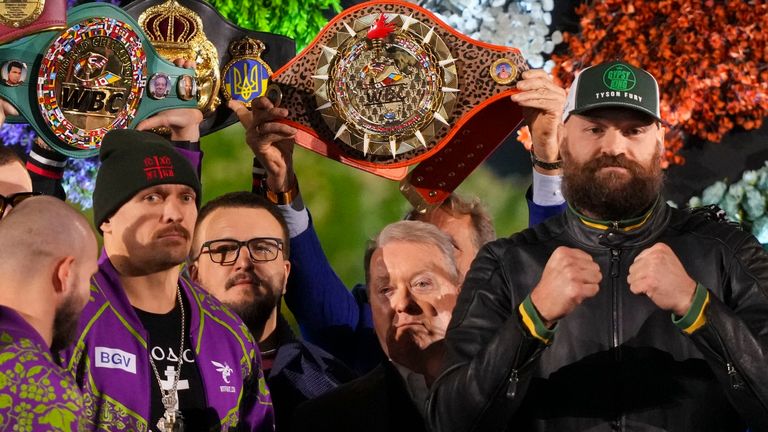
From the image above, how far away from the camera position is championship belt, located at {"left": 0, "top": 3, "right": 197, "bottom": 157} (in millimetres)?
4203

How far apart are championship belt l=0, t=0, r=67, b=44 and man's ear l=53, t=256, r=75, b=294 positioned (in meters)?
1.39

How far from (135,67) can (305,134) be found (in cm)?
66

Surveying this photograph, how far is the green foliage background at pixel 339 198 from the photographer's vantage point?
205 inches

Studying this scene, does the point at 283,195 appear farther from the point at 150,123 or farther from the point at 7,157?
the point at 7,157

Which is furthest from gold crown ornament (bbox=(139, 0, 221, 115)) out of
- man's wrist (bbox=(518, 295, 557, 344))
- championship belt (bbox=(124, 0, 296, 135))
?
man's wrist (bbox=(518, 295, 557, 344))

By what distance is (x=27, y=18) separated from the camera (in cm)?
416

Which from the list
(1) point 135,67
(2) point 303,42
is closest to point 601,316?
(1) point 135,67

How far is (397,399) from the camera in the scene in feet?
13.7

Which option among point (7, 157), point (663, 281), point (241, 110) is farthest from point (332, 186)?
point (663, 281)

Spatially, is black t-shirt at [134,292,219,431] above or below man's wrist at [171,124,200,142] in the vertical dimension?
below

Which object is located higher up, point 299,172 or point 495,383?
point 495,383

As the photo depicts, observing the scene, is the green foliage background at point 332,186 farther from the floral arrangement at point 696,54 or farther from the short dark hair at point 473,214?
the floral arrangement at point 696,54

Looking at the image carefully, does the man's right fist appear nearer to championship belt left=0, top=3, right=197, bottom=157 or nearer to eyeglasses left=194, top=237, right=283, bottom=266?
eyeglasses left=194, top=237, right=283, bottom=266

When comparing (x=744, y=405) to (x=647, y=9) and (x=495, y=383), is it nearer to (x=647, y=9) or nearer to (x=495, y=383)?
(x=495, y=383)
